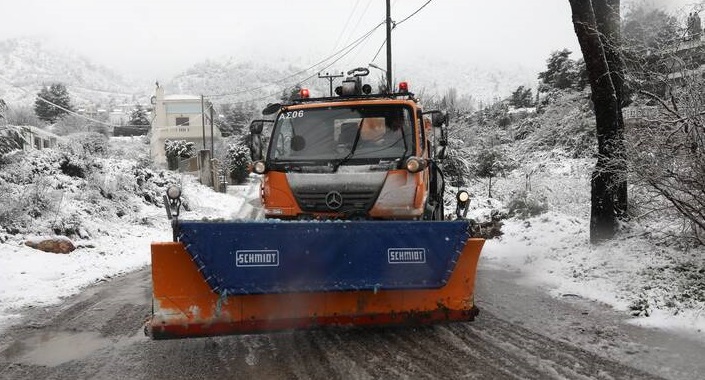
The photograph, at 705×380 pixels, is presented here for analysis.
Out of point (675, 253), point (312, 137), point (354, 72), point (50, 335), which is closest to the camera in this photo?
point (50, 335)

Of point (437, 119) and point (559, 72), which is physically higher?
point (559, 72)

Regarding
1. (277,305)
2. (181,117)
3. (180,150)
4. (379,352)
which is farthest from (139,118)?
(379,352)

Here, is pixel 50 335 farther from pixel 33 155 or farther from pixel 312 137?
pixel 33 155

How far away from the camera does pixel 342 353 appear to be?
4.89 meters

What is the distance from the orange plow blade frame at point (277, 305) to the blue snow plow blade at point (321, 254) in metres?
0.20

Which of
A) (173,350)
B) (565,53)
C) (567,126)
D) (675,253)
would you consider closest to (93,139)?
(567,126)

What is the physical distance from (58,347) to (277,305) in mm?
2396

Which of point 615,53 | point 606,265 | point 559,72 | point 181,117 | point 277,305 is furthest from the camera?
point 181,117

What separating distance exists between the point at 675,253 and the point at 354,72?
5024mm

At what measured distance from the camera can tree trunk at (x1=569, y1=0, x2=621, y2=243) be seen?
8.68 m

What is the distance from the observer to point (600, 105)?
29.1 feet

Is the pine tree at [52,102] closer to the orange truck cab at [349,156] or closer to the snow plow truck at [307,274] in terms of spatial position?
the orange truck cab at [349,156]

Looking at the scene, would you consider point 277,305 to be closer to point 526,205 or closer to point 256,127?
point 256,127

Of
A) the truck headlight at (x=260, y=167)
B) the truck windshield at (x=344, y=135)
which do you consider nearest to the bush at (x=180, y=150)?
the truck windshield at (x=344, y=135)
